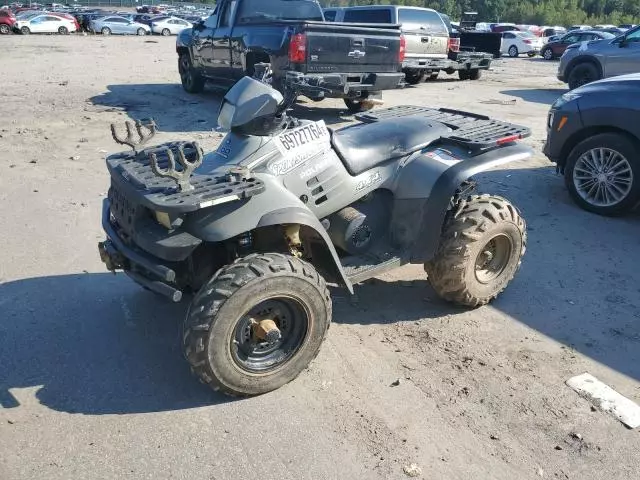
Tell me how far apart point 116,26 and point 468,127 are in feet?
125

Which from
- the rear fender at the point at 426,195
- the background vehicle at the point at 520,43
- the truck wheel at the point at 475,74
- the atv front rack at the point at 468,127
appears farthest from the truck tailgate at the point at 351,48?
the background vehicle at the point at 520,43

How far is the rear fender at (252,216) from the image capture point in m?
3.22

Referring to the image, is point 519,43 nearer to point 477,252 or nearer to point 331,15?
point 331,15

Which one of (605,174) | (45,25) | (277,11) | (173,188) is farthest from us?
(45,25)

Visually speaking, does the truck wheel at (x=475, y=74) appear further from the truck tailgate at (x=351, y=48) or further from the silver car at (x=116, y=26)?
the silver car at (x=116, y=26)

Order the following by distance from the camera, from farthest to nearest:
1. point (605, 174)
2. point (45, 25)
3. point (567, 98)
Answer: point (45, 25) → point (567, 98) → point (605, 174)

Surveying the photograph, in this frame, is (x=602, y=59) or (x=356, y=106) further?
(x=602, y=59)

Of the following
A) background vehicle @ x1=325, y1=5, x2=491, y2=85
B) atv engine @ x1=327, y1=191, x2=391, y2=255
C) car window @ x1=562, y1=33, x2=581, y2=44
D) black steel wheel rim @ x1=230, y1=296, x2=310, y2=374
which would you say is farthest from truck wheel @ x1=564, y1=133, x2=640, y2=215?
car window @ x1=562, y1=33, x2=581, y2=44

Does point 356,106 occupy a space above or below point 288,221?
below

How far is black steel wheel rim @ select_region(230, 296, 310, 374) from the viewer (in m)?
3.36

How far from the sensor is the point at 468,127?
15.1 ft

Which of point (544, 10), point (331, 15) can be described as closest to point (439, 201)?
point (331, 15)

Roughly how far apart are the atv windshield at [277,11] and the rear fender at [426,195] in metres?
8.08

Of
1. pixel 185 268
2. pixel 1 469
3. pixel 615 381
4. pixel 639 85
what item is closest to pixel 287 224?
pixel 185 268
